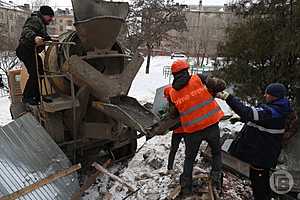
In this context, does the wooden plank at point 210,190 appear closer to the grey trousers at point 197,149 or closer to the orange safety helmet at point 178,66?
the grey trousers at point 197,149

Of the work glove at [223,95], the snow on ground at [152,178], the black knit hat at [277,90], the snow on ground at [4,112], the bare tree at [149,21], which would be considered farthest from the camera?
the bare tree at [149,21]

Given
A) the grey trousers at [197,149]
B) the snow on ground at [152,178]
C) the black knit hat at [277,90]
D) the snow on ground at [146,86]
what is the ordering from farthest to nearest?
1. the snow on ground at [146,86]
2. the snow on ground at [152,178]
3. the grey trousers at [197,149]
4. the black knit hat at [277,90]

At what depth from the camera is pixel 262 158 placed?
14.4 feet

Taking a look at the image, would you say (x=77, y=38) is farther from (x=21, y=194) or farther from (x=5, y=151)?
(x=21, y=194)

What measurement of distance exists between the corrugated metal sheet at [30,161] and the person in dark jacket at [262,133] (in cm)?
245

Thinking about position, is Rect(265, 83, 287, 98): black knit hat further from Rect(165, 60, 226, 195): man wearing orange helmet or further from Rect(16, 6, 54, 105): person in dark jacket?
Rect(16, 6, 54, 105): person in dark jacket

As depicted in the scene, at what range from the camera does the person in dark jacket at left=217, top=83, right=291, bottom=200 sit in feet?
13.7

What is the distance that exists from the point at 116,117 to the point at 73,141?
1.07 meters

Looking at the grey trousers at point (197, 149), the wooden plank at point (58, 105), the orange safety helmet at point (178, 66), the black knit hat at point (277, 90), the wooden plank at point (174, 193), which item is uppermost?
the orange safety helmet at point (178, 66)

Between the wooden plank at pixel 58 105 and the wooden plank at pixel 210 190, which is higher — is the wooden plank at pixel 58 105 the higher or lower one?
the higher one

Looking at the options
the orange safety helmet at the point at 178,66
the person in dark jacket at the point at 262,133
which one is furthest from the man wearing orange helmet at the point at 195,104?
the person in dark jacket at the point at 262,133

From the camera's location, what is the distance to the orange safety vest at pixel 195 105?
14.0ft

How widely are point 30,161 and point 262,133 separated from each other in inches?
124

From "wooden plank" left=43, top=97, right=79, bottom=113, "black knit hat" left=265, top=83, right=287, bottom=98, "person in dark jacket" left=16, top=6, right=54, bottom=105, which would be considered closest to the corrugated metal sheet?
"wooden plank" left=43, top=97, right=79, bottom=113
